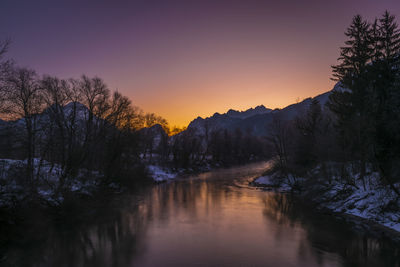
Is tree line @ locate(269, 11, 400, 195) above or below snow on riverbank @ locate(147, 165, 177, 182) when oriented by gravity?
above

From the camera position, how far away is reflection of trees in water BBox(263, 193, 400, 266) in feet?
43.8

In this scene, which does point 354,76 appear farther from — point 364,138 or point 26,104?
point 26,104

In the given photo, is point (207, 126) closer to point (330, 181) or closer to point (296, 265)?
point (330, 181)

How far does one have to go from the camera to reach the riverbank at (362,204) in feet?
57.6

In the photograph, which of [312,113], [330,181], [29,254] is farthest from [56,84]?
[312,113]

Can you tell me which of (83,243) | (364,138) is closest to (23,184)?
(83,243)

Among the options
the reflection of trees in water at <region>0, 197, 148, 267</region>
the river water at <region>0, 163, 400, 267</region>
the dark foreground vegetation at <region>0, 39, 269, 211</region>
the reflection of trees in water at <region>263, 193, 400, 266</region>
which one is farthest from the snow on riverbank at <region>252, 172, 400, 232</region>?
the dark foreground vegetation at <region>0, 39, 269, 211</region>

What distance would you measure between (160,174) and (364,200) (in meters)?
35.6

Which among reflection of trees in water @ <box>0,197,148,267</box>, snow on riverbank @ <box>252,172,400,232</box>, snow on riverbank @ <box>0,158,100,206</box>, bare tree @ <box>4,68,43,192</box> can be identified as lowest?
reflection of trees in water @ <box>0,197,148,267</box>

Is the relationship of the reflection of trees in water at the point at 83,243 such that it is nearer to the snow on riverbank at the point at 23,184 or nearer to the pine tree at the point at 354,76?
the snow on riverbank at the point at 23,184

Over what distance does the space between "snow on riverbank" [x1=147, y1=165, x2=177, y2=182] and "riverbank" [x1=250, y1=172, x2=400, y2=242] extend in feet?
81.3

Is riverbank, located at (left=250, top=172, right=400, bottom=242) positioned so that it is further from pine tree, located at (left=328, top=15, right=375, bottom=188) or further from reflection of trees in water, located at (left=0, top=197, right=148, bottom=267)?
reflection of trees in water, located at (left=0, top=197, right=148, bottom=267)

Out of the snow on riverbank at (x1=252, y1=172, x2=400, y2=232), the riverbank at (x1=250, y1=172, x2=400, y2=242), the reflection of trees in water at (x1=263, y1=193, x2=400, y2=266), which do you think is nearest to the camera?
the reflection of trees in water at (x1=263, y1=193, x2=400, y2=266)

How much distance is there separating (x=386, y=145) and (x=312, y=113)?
22511mm
